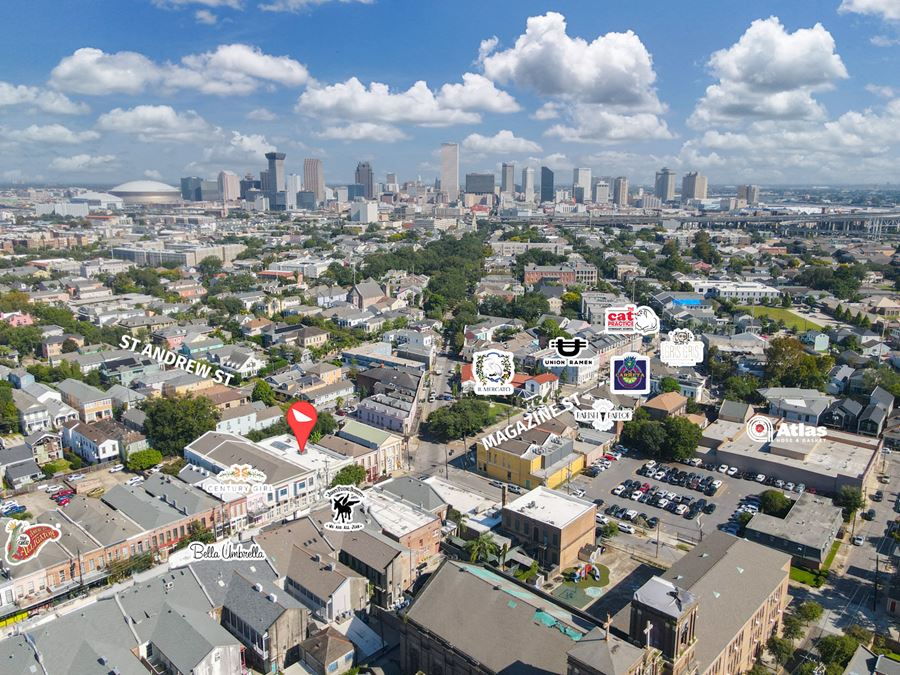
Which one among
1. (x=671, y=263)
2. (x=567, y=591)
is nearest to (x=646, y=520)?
(x=567, y=591)

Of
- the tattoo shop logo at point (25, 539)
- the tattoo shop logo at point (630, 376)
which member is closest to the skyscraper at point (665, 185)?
the tattoo shop logo at point (630, 376)

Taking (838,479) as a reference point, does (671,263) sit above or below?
above

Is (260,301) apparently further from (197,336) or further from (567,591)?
(567,591)

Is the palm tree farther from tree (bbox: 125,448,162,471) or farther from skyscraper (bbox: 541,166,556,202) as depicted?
skyscraper (bbox: 541,166,556,202)

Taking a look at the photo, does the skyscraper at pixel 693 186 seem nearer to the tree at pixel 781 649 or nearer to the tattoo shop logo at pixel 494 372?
the tattoo shop logo at pixel 494 372

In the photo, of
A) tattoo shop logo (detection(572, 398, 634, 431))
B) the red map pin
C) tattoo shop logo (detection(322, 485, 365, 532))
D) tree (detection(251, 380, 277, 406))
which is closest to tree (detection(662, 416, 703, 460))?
tattoo shop logo (detection(572, 398, 634, 431))

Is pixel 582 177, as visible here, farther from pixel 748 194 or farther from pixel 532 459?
pixel 532 459
